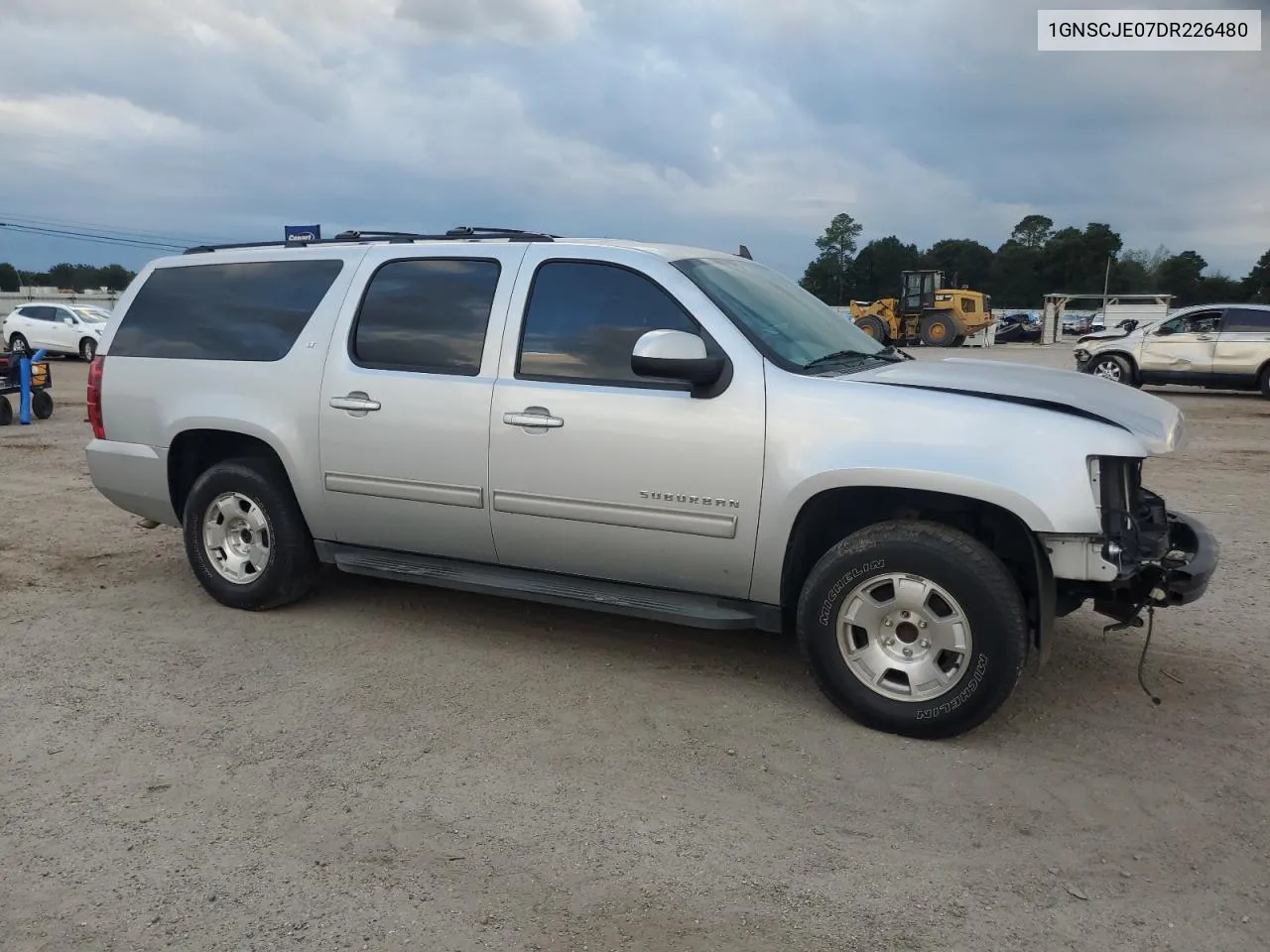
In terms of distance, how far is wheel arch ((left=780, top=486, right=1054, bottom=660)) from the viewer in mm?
3762

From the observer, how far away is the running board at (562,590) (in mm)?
4176

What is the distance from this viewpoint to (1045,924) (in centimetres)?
276

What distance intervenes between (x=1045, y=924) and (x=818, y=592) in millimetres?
1450

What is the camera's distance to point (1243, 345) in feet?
55.9

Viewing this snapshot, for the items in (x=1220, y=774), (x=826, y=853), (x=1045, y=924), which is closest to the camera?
(x=1045, y=924)

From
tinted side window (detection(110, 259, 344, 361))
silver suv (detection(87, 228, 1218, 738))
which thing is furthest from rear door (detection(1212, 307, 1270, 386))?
tinted side window (detection(110, 259, 344, 361))

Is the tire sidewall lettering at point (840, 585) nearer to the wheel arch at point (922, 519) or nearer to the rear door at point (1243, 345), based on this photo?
the wheel arch at point (922, 519)

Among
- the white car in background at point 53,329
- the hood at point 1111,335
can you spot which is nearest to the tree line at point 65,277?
the white car in background at point 53,329

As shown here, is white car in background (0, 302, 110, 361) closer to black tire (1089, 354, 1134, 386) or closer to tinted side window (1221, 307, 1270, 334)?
black tire (1089, 354, 1134, 386)

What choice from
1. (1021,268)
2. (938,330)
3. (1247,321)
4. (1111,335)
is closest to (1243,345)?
(1247,321)

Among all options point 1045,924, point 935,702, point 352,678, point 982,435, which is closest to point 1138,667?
point 935,702

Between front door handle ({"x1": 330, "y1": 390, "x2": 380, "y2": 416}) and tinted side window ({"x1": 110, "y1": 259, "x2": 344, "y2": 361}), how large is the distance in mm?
497

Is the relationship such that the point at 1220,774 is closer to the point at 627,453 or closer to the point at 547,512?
the point at 627,453

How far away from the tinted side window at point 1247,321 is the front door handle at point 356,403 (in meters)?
17.0
